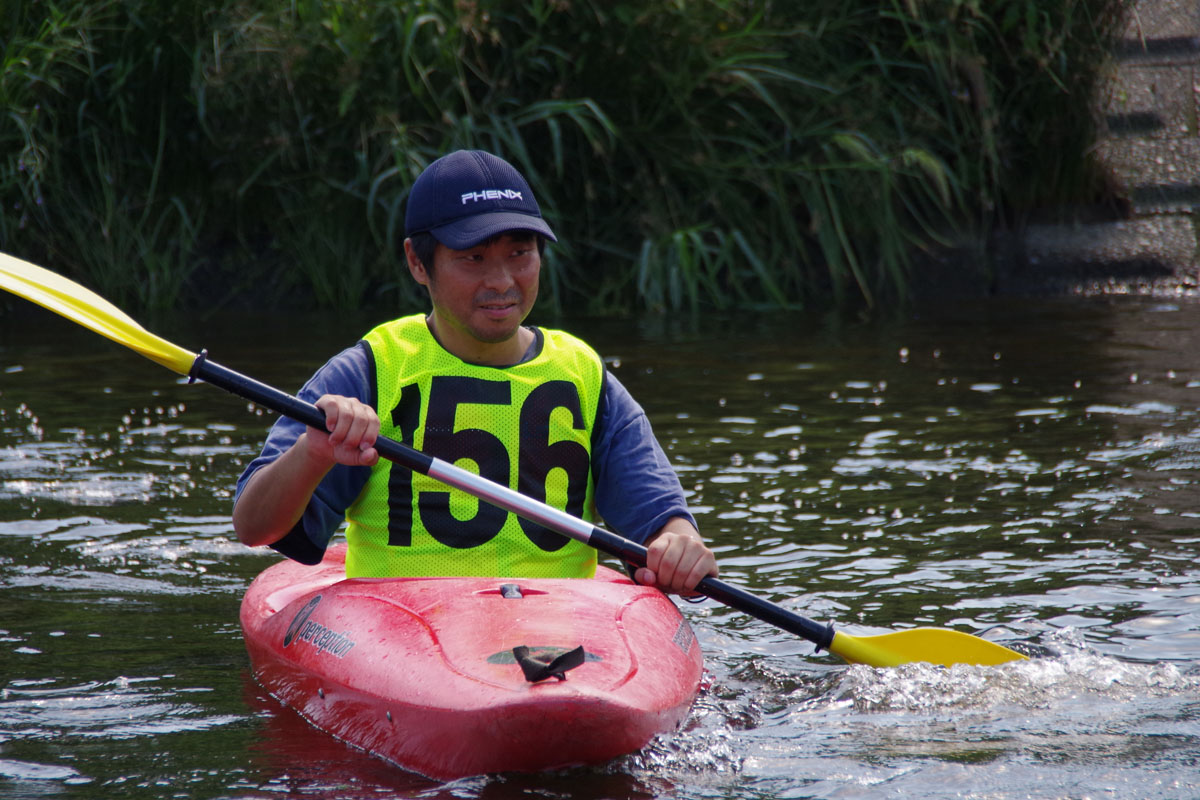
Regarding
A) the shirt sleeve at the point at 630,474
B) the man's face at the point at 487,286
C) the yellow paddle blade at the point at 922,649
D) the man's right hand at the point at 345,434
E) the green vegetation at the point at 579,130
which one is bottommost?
the yellow paddle blade at the point at 922,649

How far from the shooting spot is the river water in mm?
2721

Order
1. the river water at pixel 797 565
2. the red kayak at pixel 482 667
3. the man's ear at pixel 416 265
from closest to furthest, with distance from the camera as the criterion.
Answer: the red kayak at pixel 482 667
the river water at pixel 797 565
the man's ear at pixel 416 265

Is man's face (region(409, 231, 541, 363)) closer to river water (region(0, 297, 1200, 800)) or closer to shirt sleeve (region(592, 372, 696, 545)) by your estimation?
shirt sleeve (region(592, 372, 696, 545))

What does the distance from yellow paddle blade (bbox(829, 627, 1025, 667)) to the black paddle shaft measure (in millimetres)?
193

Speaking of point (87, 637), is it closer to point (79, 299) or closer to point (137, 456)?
point (79, 299)

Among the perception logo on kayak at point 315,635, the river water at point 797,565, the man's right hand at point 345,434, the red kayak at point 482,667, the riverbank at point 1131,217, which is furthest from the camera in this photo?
the riverbank at point 1131,217

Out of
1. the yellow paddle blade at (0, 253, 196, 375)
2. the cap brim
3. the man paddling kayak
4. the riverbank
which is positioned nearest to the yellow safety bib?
the man paddling kayak

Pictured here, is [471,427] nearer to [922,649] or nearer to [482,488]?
[482,488]

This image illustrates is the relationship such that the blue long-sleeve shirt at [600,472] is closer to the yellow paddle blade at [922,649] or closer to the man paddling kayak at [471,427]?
the man paddling kayak at [471,427]

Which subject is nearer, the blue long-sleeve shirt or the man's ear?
the blue long-sleeve shirt

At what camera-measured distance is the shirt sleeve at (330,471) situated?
10.3 ft

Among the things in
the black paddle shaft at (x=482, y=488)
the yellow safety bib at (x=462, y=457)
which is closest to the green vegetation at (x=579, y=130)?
the yellow safety bib at (x=462, y=457)

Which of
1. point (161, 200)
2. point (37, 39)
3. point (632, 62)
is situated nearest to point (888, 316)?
point (632, 62)

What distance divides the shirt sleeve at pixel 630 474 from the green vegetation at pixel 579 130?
4.90m
